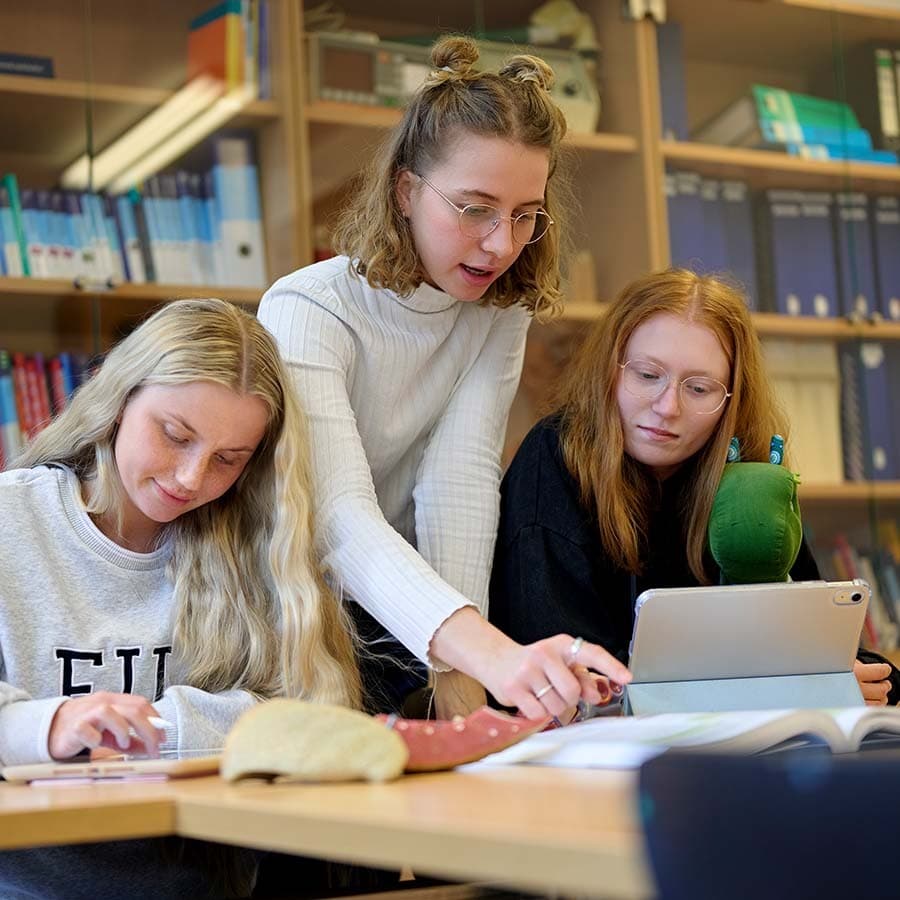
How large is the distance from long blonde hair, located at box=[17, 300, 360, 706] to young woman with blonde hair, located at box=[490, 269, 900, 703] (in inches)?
10.5

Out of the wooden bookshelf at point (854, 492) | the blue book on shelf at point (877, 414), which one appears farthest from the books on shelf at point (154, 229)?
the blue book on shelf at point (877, 414)

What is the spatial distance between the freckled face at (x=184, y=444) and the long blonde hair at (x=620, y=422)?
48 cm

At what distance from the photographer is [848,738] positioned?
3.08 ft

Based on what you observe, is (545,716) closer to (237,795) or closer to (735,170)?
(237,795)

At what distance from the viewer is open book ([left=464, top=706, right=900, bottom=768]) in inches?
35.3

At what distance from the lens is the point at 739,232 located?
350 centimetres

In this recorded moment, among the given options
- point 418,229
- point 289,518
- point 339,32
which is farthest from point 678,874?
point 339,32

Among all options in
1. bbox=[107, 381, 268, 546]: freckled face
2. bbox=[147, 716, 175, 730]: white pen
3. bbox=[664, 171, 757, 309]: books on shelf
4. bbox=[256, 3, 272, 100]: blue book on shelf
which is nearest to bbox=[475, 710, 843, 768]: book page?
bbox=[147, 716, 175, 730]: white pen

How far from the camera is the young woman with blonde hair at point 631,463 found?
66.2 inches

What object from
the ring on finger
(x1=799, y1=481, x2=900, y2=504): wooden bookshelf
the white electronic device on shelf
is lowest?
the ring on finger

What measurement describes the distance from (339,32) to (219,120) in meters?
0.37

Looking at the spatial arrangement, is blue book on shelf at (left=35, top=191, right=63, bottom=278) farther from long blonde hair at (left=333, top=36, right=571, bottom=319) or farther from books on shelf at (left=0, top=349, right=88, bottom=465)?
long blonde hair at (left=333, top=36, right=571, bottom=319)

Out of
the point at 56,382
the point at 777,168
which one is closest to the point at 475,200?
the point at 56,382

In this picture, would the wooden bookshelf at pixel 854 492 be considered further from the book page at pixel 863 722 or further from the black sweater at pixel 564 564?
the book page at pixel 863 722
